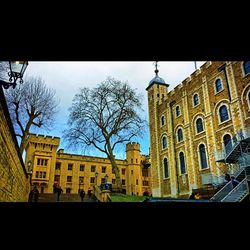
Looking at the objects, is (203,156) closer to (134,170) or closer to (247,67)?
(247,67)

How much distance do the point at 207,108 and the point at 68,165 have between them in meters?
36.9

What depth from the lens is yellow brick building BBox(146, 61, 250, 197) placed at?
1950 cm

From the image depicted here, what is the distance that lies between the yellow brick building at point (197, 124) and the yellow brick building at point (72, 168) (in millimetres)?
15457

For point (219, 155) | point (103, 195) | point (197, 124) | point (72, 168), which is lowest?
point (103, 195)

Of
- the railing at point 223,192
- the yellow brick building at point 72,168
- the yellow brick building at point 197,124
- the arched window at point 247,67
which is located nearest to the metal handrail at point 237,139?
the yellow brick building at point 197,124

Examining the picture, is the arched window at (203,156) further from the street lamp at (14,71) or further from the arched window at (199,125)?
the street lamp at (14,71)

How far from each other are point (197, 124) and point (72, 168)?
3469cm

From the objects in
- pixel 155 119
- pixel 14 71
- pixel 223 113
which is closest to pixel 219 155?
pixel 223 113

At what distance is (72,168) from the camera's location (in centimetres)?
5103

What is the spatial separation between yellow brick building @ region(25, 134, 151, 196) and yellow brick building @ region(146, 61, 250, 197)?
15457 mm
